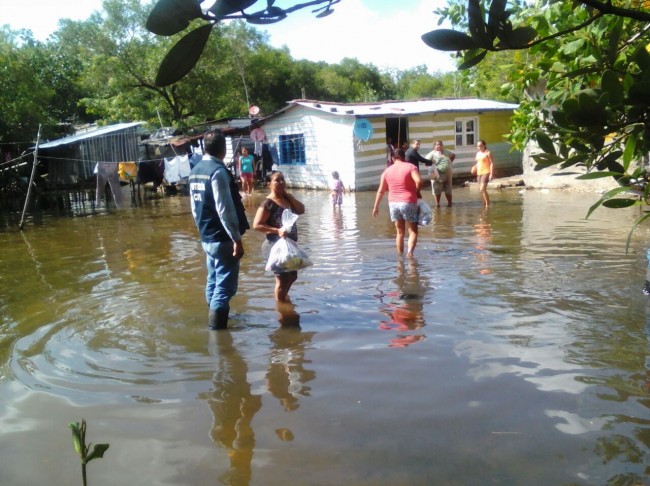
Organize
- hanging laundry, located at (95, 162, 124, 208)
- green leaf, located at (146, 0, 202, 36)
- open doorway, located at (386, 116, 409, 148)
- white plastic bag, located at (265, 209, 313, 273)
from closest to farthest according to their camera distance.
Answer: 1. green leaf, located at (146, 0, 202, 36)
2. white plastic bag, located at (265, 209, 313, 273)
3. hanging laundry, located at (95, 162, 124, 208)
4. open doorway, located at (386, 116, 409, 148)

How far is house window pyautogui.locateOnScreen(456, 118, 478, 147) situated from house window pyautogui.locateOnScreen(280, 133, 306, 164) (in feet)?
18.5

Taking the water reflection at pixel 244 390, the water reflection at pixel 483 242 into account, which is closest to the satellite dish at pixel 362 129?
the water reflection at pixel 483 242

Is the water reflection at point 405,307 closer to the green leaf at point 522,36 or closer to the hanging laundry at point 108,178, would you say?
the green leaf at point 522,36

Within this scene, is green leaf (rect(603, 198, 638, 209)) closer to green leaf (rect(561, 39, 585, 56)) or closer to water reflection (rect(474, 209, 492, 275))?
green leaf (rect(561, 39, 585, 56))

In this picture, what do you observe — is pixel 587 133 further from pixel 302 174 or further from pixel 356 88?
pixel 356 88

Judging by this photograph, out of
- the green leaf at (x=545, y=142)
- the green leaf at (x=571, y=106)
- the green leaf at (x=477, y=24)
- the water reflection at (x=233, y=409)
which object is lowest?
the water reflection at (x=233, y=409)

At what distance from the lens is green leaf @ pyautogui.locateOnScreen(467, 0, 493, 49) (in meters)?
1.43

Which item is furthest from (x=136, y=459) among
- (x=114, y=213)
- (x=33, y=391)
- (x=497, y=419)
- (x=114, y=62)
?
(x=114, y=62)

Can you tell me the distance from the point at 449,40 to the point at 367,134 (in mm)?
17928

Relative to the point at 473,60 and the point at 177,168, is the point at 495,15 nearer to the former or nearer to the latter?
the point at 473,60

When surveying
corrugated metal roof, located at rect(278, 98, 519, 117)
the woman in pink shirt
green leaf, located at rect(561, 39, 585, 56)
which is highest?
corrugated metal roof, located at rect(278, 98, 519, 117)

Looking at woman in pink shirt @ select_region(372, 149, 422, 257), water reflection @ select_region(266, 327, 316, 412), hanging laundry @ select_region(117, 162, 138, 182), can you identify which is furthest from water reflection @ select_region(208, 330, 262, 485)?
hanging laundry @ select_region(117, 162, 138, 182)

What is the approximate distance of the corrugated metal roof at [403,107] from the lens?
63.0 feet

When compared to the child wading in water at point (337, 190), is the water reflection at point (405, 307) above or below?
below
